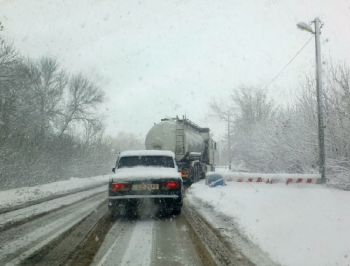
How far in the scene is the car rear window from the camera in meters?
10.3

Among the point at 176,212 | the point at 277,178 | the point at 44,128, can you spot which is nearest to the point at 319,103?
the point at 277,178

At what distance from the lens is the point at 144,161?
10336mm

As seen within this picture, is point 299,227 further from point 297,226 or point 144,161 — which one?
point 144,161

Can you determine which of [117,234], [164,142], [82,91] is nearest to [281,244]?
[117,234]

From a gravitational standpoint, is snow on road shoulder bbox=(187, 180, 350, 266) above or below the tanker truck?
below

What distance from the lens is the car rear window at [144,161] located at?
10281mm

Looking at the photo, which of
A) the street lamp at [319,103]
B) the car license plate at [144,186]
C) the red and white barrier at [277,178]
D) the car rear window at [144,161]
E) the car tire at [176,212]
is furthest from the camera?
the red and white barrier at [277,178]

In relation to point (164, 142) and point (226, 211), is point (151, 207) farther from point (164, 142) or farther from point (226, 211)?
point (164, 142)

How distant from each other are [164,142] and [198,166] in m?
5.15

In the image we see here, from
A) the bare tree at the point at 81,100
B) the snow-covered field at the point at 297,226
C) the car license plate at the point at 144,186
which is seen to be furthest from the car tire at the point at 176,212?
the bare tree at the point at 81,100

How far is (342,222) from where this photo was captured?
6.57 metres

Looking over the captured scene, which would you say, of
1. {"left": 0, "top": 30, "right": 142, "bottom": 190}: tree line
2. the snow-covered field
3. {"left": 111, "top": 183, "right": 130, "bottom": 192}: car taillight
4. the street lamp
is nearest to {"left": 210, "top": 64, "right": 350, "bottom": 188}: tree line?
the street lamp

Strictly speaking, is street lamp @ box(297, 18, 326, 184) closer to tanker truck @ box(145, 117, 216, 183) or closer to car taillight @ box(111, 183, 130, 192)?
tanker truck @ box(145, 117, 216, 183)

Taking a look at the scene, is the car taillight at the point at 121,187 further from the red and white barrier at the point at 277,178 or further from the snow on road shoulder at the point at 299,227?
the red and white barrier at the point at 277,178
